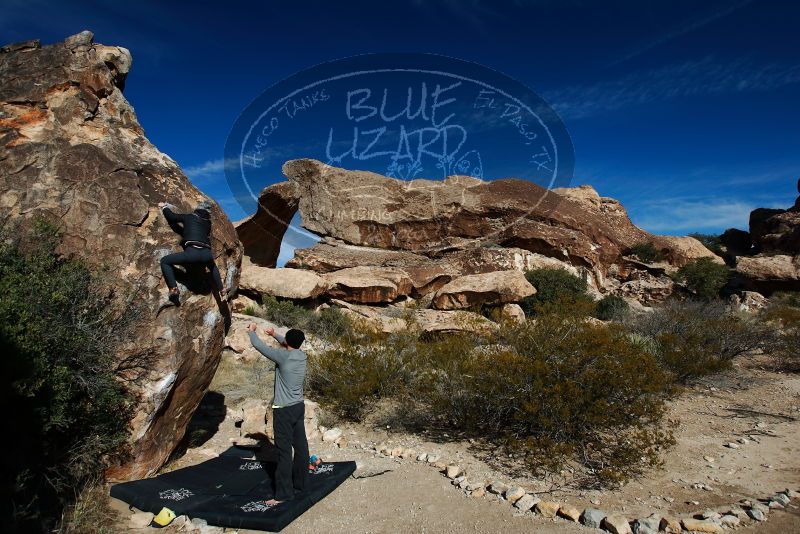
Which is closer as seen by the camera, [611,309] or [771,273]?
[611,309]

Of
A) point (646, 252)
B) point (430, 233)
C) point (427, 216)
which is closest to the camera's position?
point (430, 233)

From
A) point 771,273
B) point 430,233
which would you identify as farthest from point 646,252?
point 430,233

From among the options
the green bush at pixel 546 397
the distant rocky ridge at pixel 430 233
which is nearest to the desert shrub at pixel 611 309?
the distant rocky ridge at pixel 430 233

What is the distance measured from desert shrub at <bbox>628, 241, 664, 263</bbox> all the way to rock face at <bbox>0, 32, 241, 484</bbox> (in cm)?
2537

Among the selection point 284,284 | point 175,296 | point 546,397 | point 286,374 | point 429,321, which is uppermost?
point 284,284

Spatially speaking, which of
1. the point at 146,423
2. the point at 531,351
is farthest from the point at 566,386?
the point at 146,423

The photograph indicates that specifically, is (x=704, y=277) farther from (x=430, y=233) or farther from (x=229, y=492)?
(x=229, y=492)

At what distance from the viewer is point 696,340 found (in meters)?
10.2

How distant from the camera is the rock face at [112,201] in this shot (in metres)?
4.45

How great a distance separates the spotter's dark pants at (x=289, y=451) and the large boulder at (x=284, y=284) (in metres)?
11.4

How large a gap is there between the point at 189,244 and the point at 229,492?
2.25 meters

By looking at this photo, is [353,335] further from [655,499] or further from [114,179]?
[655,499]

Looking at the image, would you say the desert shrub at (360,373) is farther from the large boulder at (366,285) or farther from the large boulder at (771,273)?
the large boulder at (771,273)

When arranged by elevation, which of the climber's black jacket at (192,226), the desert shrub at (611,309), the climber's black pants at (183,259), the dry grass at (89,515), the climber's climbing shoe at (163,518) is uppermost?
the climber's black jacket at (192,226)
